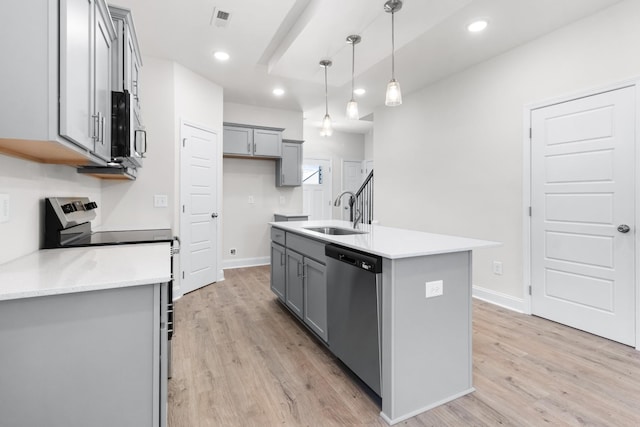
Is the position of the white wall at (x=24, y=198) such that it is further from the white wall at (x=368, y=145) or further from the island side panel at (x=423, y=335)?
the white wall at (x=368, y=145)

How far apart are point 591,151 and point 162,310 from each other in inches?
134

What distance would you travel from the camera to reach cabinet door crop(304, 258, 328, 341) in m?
2.35

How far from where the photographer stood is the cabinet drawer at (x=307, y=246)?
236 cm

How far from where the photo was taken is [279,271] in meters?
3.36

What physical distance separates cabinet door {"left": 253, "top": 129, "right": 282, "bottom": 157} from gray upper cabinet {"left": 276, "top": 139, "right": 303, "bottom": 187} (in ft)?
0.51

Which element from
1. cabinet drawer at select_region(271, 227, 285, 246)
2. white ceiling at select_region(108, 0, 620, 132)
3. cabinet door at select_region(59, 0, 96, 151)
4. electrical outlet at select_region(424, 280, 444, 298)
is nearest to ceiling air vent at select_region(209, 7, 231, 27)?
white ceiling at select_region(108, 0, 620, 132)

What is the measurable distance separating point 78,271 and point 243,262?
415 cm

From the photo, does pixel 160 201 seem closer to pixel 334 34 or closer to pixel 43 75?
pixel 334 34

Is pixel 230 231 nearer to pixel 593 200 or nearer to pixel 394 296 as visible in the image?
pixel 394 296

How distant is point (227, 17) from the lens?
2742mm

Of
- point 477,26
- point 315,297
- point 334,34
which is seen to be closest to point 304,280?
point 315,297

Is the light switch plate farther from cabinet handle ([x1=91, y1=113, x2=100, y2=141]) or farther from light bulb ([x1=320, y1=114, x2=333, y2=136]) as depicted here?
light bulb ([x1=320, y1=114, x2=333, y2=136])

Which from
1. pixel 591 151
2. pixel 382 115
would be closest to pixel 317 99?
pixel 382 115

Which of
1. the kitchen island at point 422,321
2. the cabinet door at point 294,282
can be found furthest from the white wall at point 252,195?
the kitchen island at point 422,321
